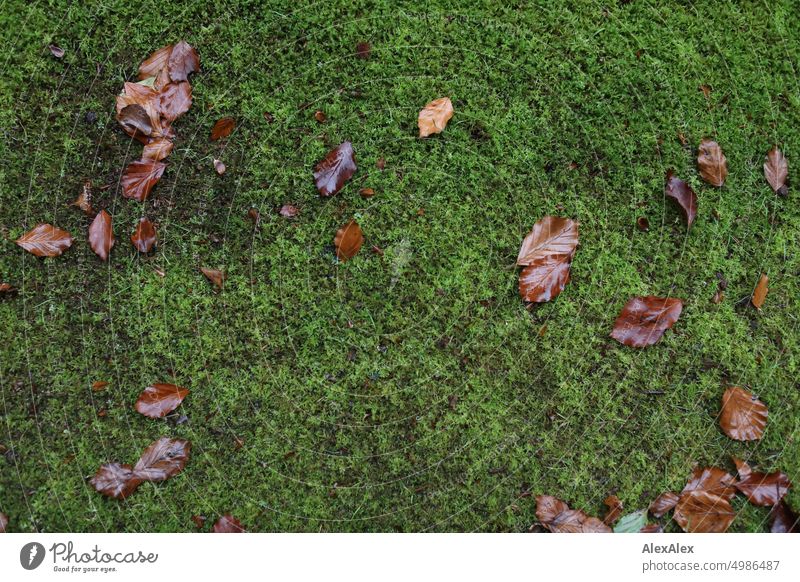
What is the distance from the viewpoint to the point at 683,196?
9.07 ft

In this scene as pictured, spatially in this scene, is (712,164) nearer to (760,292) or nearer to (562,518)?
(760,292)

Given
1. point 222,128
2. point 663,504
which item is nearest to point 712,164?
point 663,504

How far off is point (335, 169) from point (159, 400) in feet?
4.50

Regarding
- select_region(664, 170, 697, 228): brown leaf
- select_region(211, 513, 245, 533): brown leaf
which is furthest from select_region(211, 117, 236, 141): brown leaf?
select_region(664, 170, 697, 228): brown leaf

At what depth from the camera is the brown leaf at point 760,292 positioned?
274 cm

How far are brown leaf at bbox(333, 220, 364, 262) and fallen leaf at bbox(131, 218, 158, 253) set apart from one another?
2.84 feet

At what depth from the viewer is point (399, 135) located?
2.76m

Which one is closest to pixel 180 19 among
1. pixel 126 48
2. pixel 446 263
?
pixel 126 48

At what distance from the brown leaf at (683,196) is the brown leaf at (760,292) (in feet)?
1.48

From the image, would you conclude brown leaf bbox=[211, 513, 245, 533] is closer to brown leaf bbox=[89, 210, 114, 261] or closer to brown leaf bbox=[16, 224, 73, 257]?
brown leaf bbox=[89, 210, 114, 261]

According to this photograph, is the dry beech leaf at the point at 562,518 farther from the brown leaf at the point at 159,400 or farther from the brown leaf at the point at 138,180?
the brown leaf at the point at 138,180
